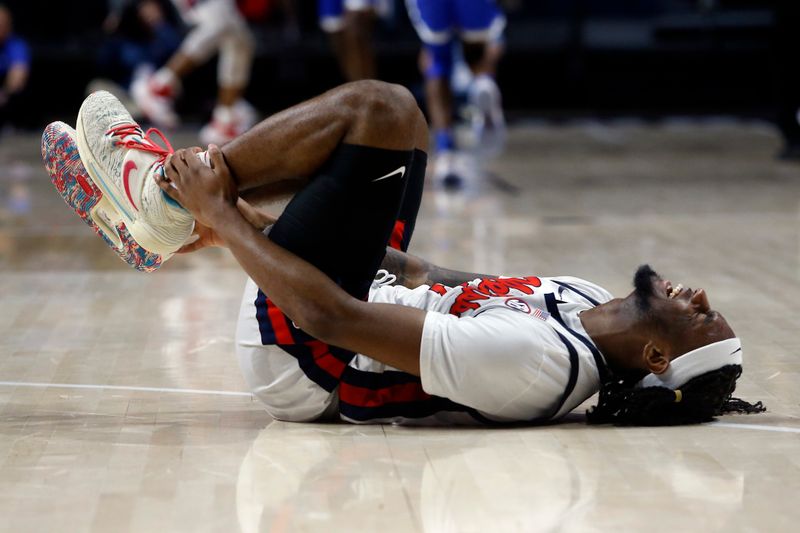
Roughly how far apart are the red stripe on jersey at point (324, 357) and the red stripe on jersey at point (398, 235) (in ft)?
1.44

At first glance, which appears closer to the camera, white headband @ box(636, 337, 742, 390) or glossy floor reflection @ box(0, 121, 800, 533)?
glossy floor reflection @ box(0, 121, 800, 533)

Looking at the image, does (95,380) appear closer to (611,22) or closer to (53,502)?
(53,502)

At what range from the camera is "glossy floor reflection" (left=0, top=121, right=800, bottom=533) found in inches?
78.7

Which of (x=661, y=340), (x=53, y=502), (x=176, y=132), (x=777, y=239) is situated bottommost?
(x=176, y=132)

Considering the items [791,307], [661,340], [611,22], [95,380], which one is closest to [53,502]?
[95,380]

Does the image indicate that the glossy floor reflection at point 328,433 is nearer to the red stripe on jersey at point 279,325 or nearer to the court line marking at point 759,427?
the court line marking at point 759,427

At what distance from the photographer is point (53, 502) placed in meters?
2.05

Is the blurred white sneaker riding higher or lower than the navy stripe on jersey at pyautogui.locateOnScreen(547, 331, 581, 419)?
lower

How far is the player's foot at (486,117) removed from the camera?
8.40 m

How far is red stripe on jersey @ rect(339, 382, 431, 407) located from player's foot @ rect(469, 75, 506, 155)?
5.51 m

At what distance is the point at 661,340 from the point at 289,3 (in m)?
7.51

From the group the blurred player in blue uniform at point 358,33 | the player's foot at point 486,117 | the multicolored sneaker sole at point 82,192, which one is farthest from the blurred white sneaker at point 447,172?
the multicolored sneaker sole at point 82,192

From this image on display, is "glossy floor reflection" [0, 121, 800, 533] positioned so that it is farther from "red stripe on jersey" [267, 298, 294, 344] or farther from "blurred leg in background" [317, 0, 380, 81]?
"blurred leg in background" [317, 0, 380, 81]

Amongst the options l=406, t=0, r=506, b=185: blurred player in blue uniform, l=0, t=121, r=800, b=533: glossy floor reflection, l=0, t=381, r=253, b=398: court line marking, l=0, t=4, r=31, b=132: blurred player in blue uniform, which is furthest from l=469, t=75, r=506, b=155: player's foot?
l=0, t=381, r=253, b=398: court line marking
